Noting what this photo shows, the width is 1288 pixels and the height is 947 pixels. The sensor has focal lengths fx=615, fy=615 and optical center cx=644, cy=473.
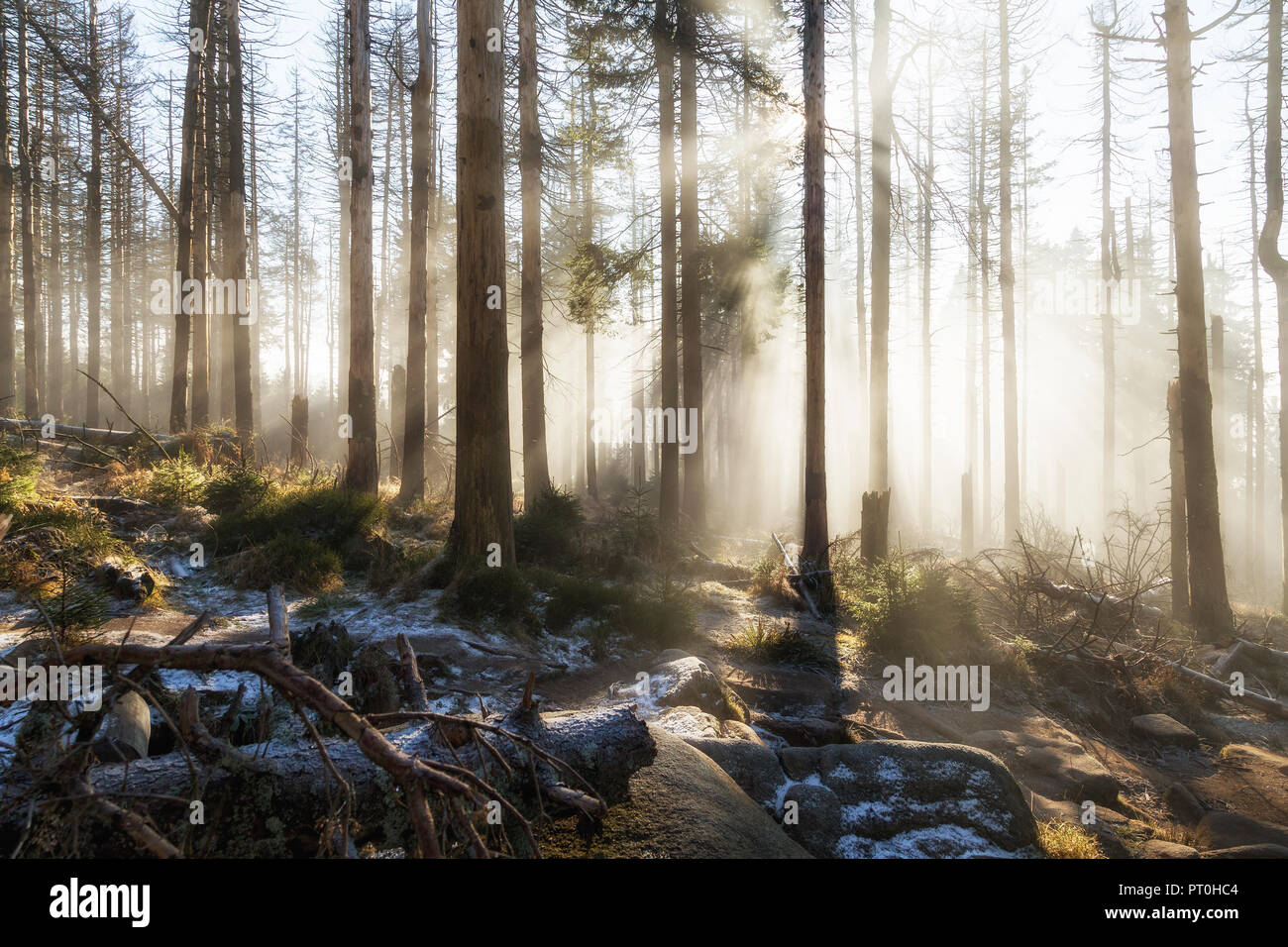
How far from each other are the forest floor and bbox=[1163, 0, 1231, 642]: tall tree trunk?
1401mm

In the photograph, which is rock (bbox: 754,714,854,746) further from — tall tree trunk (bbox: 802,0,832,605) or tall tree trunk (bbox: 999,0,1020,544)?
tall tree trunk (bbox: 999,0,1020,544)

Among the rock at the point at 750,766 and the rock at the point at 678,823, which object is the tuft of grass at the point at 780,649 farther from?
the rock at the point at 678,823

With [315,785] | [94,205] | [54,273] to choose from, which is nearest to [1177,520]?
[315,785]

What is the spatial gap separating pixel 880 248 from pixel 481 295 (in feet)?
36.4

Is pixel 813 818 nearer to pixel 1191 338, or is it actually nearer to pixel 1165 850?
pixel 1165 850

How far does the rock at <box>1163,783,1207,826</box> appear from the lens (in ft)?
16.0

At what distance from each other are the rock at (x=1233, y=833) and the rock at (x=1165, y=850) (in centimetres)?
47

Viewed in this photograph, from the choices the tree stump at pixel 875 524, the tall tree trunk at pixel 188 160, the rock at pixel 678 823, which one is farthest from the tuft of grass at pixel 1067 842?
the tall tree trunk at pixel 188 160

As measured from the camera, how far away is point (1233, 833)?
430cm

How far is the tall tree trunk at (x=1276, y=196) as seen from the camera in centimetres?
1323

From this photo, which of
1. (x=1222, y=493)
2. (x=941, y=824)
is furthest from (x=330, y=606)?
(x=1222, y=493)

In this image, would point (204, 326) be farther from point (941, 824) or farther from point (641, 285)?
point (941, 824)
